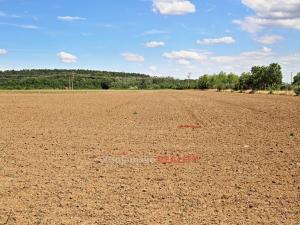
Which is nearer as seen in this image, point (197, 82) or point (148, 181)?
point (148, 181)

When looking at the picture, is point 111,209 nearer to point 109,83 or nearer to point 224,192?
point 224,192

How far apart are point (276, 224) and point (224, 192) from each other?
1622 mm

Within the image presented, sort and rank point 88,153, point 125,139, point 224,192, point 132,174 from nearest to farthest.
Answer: point 224,192, point 132,174, point 88,153, point 125,139

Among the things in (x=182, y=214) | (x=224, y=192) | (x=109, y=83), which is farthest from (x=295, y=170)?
(x=109, y=83)

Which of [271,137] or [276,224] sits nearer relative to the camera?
[276,224]

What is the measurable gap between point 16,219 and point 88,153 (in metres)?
5.22

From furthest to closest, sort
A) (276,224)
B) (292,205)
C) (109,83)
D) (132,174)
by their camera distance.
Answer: (109,83), (132,174), (292,205), (276,224)

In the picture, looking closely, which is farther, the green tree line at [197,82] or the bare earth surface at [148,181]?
the green tree line at [197,82]

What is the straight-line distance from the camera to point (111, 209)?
6547 mm

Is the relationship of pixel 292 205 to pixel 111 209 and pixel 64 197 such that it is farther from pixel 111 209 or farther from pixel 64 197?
pixel 64 197

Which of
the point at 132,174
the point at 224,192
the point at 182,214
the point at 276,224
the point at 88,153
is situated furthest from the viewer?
the point at 88,153

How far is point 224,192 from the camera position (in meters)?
7.48

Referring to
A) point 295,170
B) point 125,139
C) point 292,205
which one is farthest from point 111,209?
point 125,139

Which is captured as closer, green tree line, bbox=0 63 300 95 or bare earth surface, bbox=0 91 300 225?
bare earth surface, bbox=0 91 300 225
